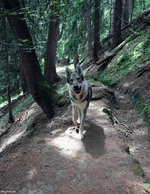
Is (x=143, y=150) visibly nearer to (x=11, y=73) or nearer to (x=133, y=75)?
(x=133, y=75)

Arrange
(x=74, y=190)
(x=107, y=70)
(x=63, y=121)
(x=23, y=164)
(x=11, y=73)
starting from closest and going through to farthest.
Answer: (x=74, y=190)
(x=23, y=164)
(x=63, y=121)
(x=107, y=70)
(x=11, y=73)

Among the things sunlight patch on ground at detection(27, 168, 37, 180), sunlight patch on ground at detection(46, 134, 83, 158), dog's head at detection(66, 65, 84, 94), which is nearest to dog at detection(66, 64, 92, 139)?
dog's head at detection(66, 65, 84, 94)

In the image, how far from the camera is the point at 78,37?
13.7m

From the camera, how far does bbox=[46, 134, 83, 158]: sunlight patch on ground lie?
4530 mm

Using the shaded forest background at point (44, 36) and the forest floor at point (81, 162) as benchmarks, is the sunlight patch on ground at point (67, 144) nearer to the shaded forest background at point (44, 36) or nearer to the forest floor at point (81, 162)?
the forest floor at point (81, 162)

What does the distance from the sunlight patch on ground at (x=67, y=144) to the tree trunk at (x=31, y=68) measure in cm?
271

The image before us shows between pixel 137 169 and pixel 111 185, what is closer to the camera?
pixel 111 185

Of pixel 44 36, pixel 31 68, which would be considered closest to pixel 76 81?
pixel 31 68

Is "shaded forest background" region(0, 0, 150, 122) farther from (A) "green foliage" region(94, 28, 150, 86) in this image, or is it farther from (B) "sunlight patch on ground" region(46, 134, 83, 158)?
(B) "sunlight patch on ground" region(46, 134, 83, 158)

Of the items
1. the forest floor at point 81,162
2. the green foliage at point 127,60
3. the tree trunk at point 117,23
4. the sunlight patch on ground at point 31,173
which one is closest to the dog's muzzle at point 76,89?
the forest floor at point 81,162

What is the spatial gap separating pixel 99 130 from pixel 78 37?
10166 mm

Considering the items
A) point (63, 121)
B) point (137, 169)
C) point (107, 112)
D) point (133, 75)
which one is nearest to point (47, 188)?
point (137, 169)

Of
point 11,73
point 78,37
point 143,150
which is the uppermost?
point 78,37

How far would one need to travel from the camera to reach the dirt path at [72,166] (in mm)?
3258
